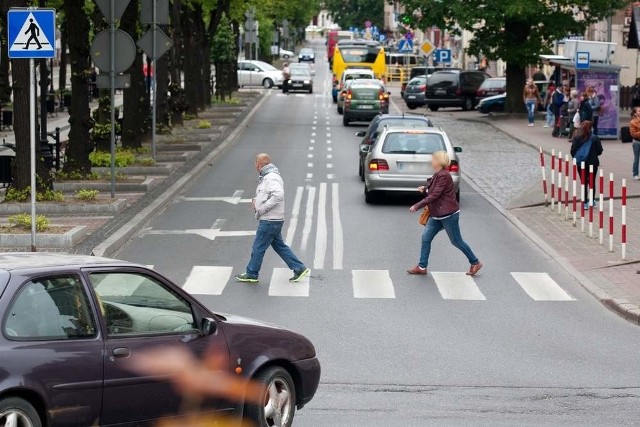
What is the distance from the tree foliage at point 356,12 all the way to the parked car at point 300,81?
81.7 metres

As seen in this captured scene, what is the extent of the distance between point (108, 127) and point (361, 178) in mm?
5875

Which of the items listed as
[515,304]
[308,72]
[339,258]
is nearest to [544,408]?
[515,304]

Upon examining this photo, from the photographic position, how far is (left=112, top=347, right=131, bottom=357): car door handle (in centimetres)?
846

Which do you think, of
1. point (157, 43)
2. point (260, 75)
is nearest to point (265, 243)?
point (157, 43)

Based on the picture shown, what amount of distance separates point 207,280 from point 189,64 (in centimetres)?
3336

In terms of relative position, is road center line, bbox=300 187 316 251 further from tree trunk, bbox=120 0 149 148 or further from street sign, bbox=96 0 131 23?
tree trunk, bbox=120 0 149 148

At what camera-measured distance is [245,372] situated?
937 centimetres

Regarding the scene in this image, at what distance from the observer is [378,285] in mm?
17578

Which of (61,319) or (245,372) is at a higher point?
(61,319)

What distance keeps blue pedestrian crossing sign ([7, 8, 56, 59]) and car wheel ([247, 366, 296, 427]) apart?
932 cm

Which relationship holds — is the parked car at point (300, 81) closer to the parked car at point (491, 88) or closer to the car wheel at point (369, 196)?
the parked car at point (491, 88)

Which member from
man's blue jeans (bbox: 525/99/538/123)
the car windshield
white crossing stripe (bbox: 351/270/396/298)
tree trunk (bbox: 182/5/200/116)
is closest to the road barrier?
white crossing stripe (bbox: 351/270/396/298)

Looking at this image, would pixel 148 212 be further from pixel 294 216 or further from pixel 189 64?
pixel 189 64

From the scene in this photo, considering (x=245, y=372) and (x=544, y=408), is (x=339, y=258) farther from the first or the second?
(x=245, y=372)
